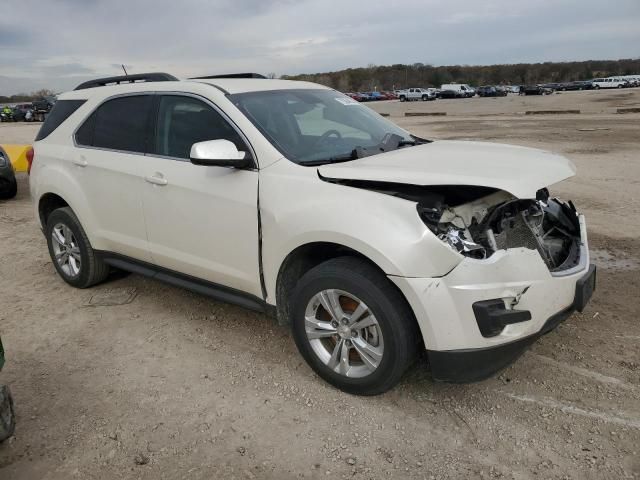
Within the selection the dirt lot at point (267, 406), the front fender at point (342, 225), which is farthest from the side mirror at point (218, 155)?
the dirt lot at point (267, 406)

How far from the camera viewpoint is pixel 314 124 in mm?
3863

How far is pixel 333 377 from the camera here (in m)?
3.22

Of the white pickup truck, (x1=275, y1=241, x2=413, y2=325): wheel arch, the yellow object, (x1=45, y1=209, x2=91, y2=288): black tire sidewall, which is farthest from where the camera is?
the white pickup truck

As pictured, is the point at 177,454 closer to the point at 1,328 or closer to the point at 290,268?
the point at 290,268

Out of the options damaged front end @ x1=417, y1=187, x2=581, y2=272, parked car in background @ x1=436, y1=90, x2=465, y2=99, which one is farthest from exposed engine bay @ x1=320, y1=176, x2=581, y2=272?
parked car in background @ x1=436, y1=90, x2=465, y2=99

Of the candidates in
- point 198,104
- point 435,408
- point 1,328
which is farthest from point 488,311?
point 1,328

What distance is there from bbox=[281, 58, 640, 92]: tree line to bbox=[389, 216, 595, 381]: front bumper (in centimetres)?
11581

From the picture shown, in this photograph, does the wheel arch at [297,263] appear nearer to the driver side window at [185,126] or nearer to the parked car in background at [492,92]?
the driver side window at [185,126]

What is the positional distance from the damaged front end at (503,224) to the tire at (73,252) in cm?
325

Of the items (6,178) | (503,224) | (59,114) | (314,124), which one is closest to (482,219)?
(503,224)

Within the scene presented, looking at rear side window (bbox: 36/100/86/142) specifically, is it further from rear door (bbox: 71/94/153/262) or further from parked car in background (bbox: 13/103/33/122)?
parked car in background (bbox: 13/103/33/122)

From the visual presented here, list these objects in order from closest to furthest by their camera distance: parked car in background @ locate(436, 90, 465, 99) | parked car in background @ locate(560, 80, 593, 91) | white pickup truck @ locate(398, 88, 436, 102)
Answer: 1. white pickup truck @ locate(398, 88, 436, 102)
2. parked car in background @ locate(436, 90, 465, 99)
3. parked car in background @ locate(560, 80, 593, 91)

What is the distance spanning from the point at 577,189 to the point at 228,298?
677cm

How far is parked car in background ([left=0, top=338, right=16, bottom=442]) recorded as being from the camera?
8.91 feet
